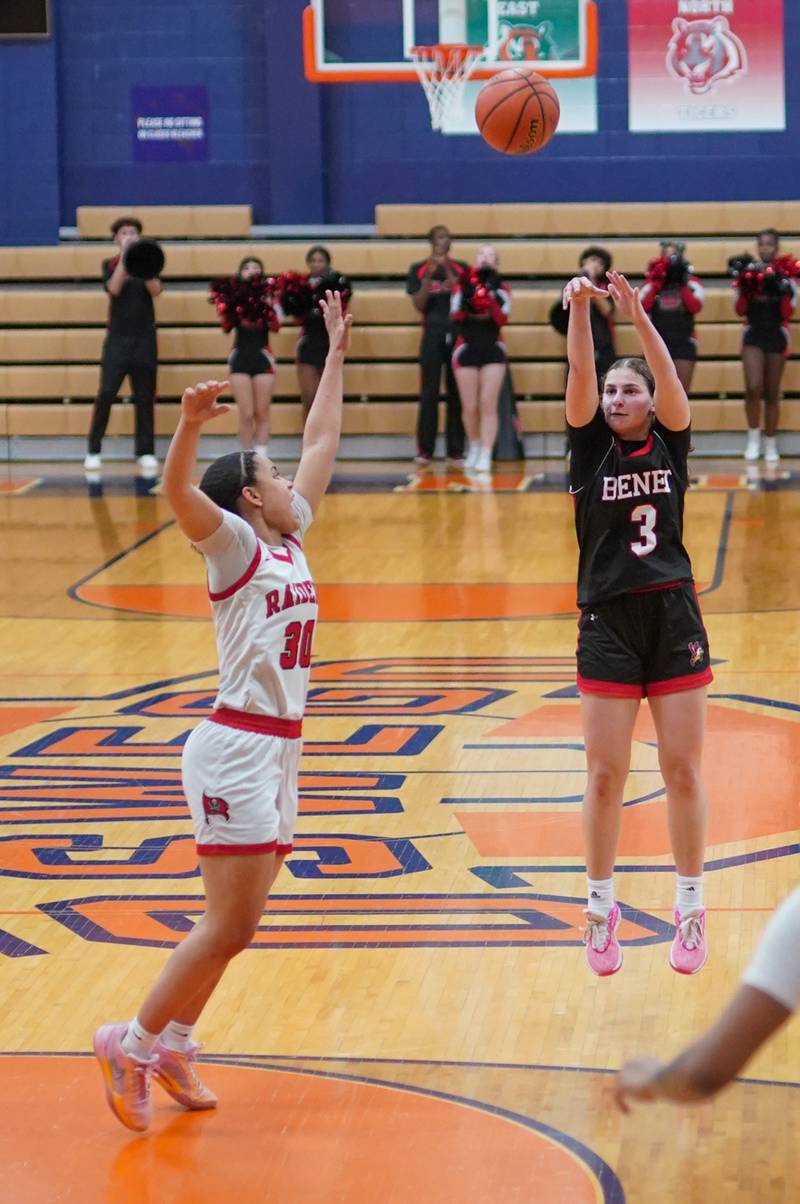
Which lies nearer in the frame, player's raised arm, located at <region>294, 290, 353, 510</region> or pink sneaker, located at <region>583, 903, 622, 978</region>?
player's raised arm, located at <region>294, 290, 353, 510</region>

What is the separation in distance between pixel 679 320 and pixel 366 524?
4018mm

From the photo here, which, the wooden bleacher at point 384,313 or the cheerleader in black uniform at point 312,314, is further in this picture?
the wooden bleacher at point 384,313

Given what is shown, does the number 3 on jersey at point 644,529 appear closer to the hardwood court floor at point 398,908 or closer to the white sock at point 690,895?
the white sock at point 690,895

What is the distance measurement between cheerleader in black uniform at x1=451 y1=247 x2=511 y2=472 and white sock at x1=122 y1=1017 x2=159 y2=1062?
1251 centimetres

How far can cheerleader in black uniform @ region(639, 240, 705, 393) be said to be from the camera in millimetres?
16266

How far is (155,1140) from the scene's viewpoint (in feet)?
14.5

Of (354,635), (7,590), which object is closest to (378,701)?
(354,635)

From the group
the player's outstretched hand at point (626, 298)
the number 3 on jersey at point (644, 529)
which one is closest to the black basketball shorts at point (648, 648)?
the number 3 on jersey at point (644, 529)

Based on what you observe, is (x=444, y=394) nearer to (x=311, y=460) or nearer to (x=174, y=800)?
(x=174, y=800)

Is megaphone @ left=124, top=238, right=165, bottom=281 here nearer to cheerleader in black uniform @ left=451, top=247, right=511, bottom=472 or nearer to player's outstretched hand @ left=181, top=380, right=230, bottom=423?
cheerleader in black uniform @ left=451, top=247, right=511, bottom=472

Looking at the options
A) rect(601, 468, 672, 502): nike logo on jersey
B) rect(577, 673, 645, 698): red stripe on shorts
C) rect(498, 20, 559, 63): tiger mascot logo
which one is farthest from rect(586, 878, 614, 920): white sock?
rect(498, 20, 559, 63): tiger mascot logo

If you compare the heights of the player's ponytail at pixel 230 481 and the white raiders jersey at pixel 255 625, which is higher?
the player's ponytail at pixel 230 481

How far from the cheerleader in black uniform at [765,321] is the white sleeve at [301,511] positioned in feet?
40.8

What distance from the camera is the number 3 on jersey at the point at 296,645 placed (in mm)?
4488
